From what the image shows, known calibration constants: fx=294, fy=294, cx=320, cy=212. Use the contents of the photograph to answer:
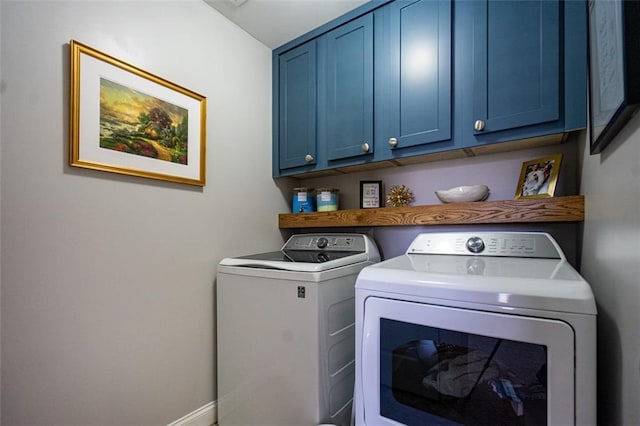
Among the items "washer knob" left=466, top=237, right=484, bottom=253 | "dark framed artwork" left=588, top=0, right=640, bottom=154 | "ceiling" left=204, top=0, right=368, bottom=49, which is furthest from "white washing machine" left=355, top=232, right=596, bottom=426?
"ceiling" left=204, top=0, right=368, bottom=49

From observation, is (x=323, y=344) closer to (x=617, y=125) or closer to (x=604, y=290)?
(x=604, y=290)

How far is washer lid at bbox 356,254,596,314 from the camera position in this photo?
28.8 inches

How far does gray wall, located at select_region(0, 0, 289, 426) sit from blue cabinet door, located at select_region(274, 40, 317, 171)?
292 mm

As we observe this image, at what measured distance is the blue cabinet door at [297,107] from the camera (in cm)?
193

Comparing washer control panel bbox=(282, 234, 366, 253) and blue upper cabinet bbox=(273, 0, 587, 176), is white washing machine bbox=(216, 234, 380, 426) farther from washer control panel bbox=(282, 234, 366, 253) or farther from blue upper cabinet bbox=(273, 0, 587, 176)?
blue upper cabinet bbox=(273, 0, 587, 176)

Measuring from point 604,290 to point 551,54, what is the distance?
3.19ft

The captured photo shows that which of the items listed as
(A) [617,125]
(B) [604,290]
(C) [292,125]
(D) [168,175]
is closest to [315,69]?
(C) [292,125]

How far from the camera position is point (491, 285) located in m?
0.81

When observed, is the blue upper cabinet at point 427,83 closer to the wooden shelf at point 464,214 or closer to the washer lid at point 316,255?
the wooden shelf at point 464,214

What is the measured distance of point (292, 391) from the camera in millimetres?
1291

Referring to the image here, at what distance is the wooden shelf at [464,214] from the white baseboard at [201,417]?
1186 mm

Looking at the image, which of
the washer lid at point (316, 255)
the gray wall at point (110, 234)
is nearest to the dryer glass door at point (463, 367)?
the washer lid at point (316, 255)

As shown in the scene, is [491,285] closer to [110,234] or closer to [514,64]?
[514,64]

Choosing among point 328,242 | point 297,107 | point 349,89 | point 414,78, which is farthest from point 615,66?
point 297,107
